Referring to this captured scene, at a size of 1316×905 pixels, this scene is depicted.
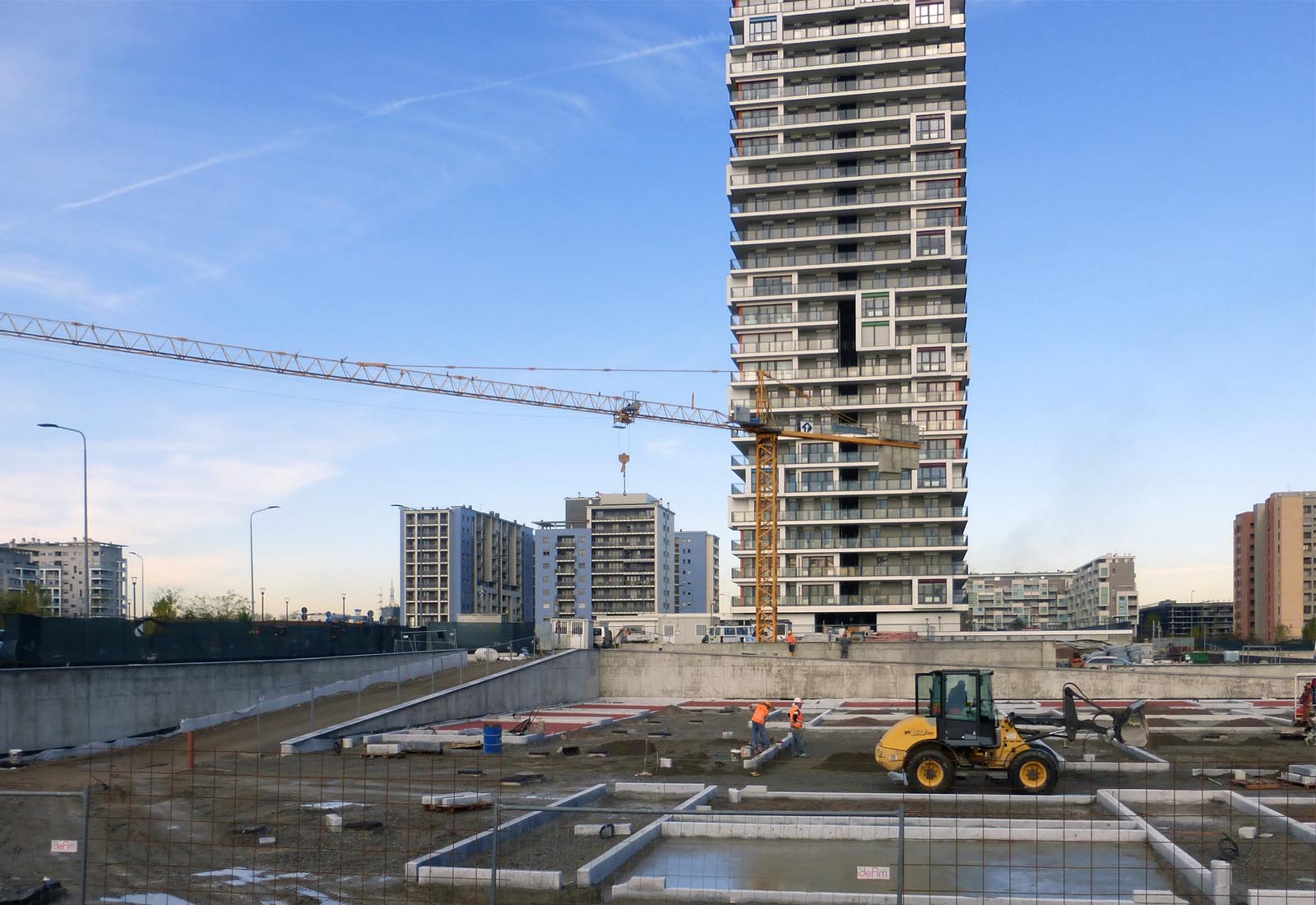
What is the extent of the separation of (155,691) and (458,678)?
1296cm

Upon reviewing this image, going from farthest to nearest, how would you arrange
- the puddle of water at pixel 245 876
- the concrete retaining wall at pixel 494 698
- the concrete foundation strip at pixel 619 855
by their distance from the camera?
the concrete retaining wall at pixel 494 698
the puddle of water at pixel 245 876
the concrete foundation strip at pixel 619 855

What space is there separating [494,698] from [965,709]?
25238 millimetres

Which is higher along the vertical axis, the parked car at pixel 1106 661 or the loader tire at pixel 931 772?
the loader tire at pixel 931 772

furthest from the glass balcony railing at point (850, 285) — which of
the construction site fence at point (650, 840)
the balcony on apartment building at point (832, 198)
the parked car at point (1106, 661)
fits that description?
the construction site fence at point (650, 840)

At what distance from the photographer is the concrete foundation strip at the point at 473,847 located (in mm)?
14719

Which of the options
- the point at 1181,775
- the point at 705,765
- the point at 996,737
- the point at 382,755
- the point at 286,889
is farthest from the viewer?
the point at 382,755

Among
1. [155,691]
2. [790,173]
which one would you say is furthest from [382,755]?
[790,173]

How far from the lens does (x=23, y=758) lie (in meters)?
27.9

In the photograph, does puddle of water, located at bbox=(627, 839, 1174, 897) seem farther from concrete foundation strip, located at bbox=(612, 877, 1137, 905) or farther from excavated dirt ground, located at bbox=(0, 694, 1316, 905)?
excavated dirt ground, located at bbox=(0, 694, 1316, 905)

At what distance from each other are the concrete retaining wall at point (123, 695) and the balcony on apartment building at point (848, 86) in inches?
2737

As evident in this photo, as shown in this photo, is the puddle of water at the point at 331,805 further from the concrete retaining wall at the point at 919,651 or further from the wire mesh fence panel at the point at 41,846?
the concrete retaining wall at the point at 919,651

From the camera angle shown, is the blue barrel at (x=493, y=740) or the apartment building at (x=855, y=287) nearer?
the blue barrel at (x=493, y=740)

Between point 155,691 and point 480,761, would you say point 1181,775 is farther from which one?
point 155,691

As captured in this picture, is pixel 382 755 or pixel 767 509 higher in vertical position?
pixel 767 509
